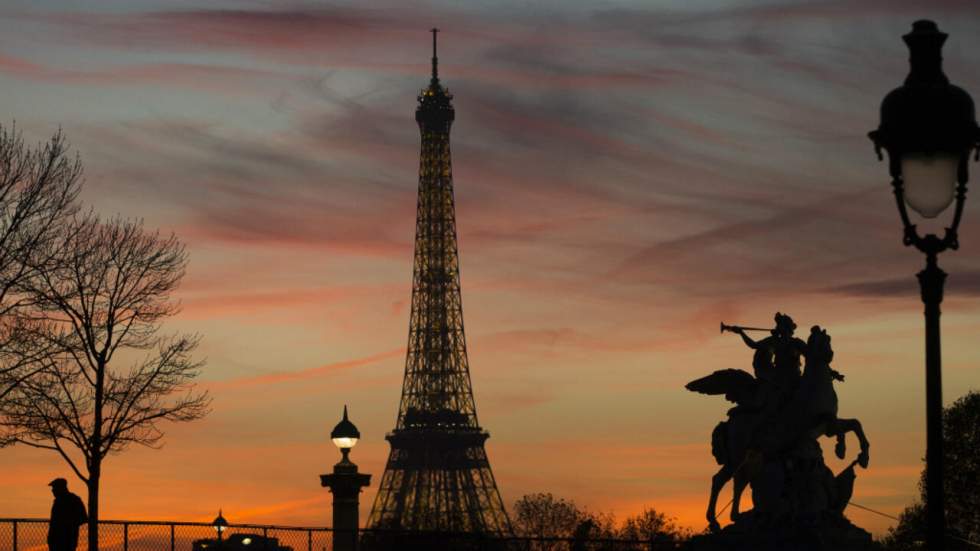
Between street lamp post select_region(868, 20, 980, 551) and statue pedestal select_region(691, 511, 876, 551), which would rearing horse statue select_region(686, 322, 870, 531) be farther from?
street lamp post select_region(868, 20, 980, 551)

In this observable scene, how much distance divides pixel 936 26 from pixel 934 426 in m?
3.34

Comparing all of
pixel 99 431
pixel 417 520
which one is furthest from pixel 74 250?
pixel 417 520

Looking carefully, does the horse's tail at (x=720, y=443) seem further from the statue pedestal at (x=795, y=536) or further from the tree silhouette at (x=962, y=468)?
the tree silhouette at (x=962, y=468)

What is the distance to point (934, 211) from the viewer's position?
14.8m

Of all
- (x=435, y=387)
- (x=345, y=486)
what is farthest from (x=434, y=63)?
(x=345, y=486)

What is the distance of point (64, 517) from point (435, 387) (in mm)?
121364

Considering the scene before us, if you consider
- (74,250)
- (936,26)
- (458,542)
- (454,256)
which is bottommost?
(458,542)

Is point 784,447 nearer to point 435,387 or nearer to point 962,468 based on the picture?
point 962,468

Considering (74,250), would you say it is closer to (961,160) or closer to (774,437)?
(774,437)

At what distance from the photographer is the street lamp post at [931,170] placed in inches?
589

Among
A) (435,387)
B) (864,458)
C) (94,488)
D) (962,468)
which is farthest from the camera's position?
(435,387)

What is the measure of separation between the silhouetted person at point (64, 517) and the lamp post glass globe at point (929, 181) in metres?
24.0

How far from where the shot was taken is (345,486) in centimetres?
4669

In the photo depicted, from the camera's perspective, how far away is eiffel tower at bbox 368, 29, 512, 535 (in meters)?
148
